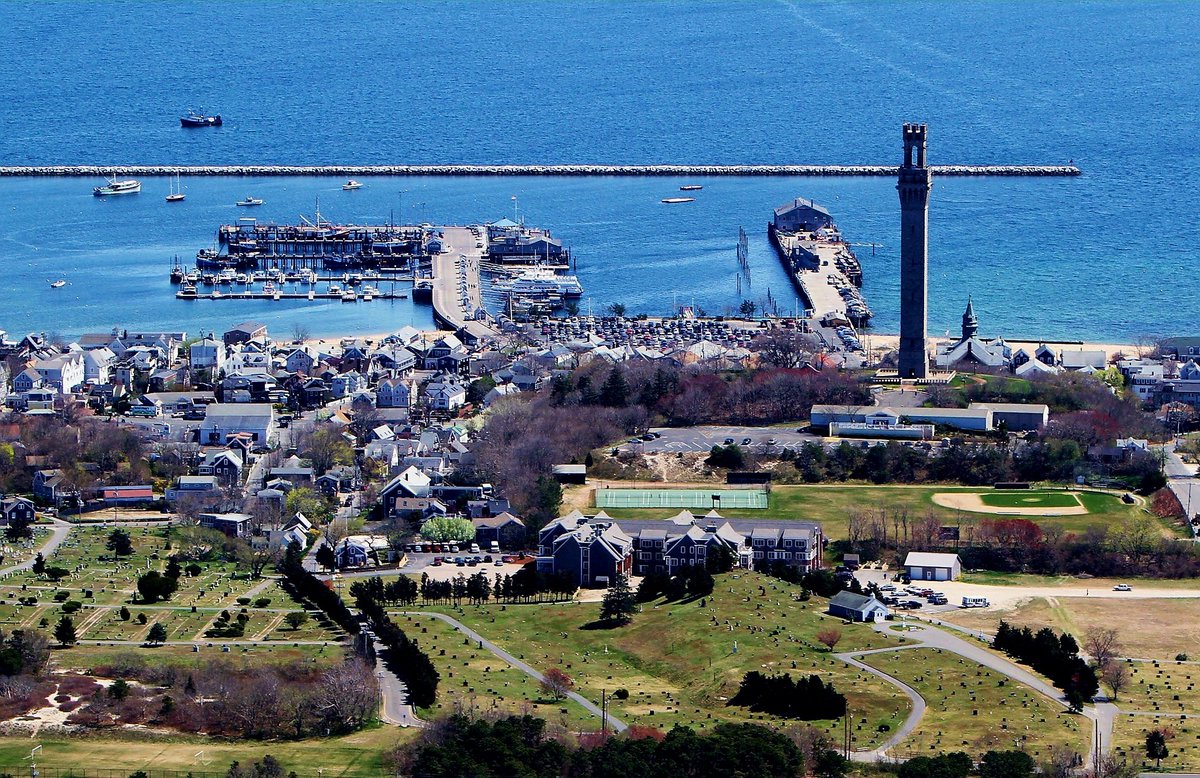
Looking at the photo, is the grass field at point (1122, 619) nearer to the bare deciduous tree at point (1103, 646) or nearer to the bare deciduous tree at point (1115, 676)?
the bare deciduous tree at point (1103, 646)

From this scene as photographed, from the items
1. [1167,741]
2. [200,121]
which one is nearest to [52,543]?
[1167,741]

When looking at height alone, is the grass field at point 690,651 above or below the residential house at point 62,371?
below

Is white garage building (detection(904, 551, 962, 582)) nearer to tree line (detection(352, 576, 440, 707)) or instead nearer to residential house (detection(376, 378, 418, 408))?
tree line (detection(352, 576, 440, 707))

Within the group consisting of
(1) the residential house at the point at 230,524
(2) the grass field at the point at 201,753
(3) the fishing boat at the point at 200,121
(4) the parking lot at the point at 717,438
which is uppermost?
(3) the fishing boat at the point at 200,121

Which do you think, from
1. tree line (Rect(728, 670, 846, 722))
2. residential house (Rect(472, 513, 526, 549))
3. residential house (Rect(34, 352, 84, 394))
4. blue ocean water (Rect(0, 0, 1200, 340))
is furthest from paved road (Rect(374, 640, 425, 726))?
blue ocean water (Rect(0, 0, 1200, 340))

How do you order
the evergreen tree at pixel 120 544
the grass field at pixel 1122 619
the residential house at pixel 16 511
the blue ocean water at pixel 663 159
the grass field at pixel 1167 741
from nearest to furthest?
the grass field at pixel 1167 741 < the grass field at pixel 1122 619 < the evergreen tree at pixel 120 544 < the residential house at pixel 16 511 < the blue ocean water at pixel 663 159

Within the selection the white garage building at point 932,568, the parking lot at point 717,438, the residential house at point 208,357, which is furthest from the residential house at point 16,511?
the white garage building at point 932,568
